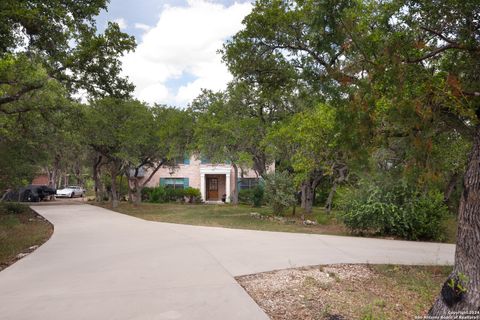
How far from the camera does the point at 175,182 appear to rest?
112ft

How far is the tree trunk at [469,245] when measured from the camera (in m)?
3.75

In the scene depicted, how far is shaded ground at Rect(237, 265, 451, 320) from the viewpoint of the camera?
4.19m

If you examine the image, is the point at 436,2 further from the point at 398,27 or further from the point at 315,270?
the point at 315,270

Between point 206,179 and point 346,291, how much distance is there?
30.0m

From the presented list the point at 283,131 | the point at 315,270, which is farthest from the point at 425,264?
the point at 283,131

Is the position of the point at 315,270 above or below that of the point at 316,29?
below

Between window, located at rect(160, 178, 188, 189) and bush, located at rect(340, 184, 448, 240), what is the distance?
24433 millimetres

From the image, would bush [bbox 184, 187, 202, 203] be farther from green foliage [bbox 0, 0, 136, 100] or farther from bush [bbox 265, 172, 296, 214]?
green foliage [bbox 0, 0, 136, 100]

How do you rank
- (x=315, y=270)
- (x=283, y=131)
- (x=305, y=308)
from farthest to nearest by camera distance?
(x=283, y=131)
(x=315, y=270)
(x=305, y=308)

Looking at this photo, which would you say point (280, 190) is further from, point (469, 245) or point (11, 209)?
point (11, 209)

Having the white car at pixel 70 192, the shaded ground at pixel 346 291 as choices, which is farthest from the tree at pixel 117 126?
the white car at pixel 70 192

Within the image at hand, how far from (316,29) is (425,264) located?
5184 millimetres

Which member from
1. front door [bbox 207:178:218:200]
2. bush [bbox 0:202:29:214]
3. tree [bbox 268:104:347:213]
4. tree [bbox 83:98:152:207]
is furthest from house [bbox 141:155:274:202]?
tree [bbox 268:104:347:213]

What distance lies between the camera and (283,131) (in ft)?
47.2
